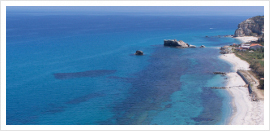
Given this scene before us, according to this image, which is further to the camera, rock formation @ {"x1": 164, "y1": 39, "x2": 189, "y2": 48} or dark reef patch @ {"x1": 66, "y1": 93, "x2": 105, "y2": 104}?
rock formation @ {"x1": 164, "y1": 39, "x2": 189, "y2": 48}

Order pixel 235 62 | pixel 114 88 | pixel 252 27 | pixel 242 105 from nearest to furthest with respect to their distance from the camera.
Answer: pixel 242 105, pixel 114 88, pixel 235 62, pixel 252 27

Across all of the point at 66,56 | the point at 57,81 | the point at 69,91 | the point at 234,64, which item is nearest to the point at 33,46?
the point at 66,56

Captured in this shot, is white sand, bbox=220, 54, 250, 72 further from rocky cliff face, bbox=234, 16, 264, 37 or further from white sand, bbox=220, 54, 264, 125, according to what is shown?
rocky cliff face, bbox=234, 16, 264, 37

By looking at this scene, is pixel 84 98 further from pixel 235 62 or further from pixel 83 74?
pixel 235 62

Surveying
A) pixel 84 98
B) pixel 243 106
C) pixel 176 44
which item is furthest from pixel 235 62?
pixel 84 98

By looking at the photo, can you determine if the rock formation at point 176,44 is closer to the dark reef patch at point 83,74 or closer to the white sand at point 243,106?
the white sand at point 243,106

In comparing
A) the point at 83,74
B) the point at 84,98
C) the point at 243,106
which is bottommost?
the point at 243,106

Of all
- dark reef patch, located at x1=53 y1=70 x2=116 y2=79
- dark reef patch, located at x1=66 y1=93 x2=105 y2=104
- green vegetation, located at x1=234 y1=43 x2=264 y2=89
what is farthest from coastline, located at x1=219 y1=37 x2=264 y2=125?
dark reef patch, located at x1=53 y1=70 x2=116 y2=79

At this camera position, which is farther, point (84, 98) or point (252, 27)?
point (252, 27)
